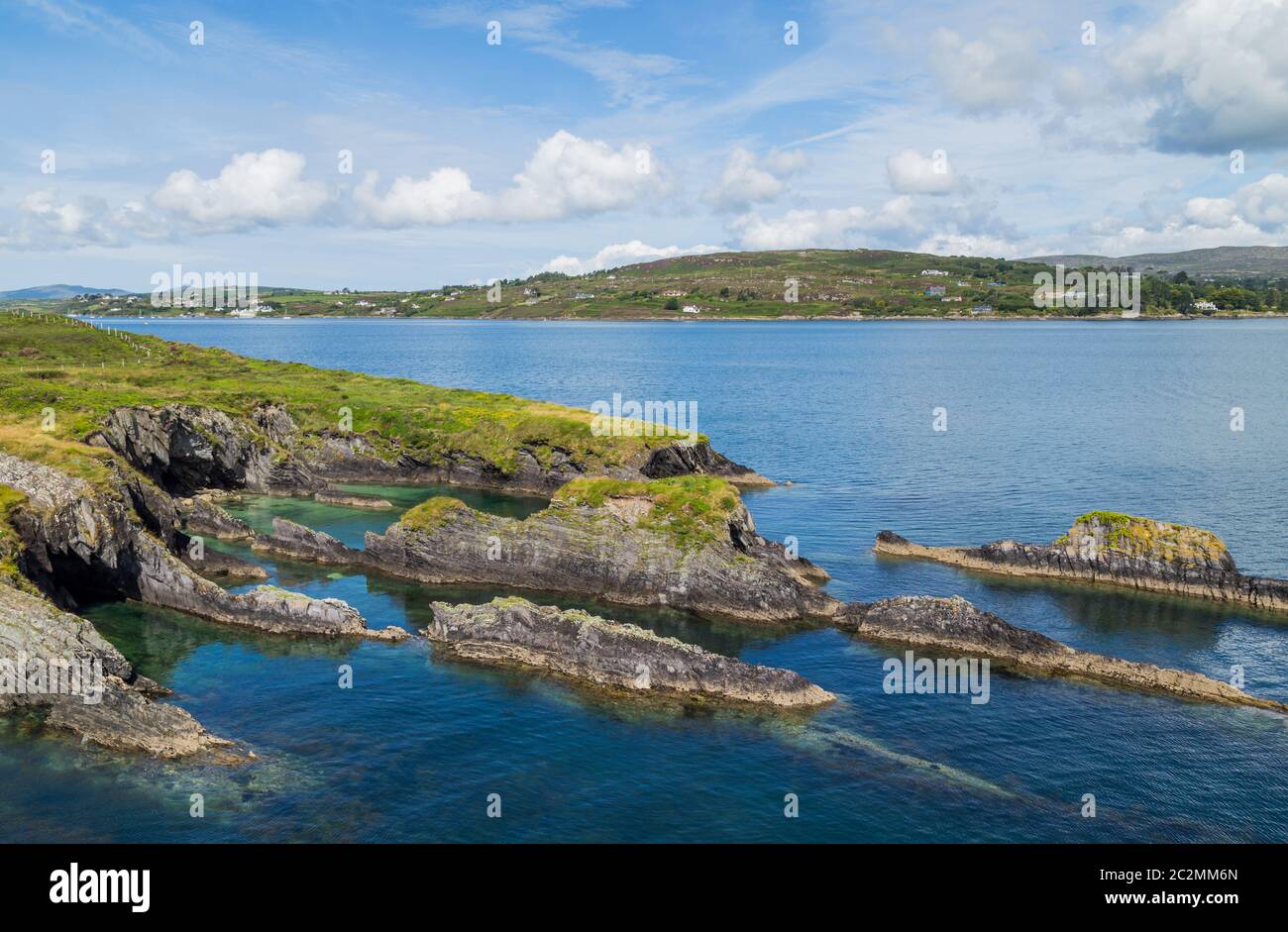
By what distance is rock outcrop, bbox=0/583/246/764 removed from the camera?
1508 inches

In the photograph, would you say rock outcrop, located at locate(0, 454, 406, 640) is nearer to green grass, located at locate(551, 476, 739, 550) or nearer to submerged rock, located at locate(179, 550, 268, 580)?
submerged rock, located at locate(179, 550, 268, 580)

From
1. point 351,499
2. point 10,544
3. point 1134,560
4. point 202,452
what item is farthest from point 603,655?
point 202,452

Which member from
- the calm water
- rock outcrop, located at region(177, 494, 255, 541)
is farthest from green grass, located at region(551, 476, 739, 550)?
rock outcrop, located at region(177, 494, 255, 541)

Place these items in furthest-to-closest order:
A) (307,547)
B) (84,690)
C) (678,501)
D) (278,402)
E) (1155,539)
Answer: (278,402), (307,547), (1155,539), (678,501), (84,690)

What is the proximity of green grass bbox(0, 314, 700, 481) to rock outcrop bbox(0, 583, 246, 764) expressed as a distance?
963 inches

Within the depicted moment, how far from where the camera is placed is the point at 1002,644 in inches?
1961

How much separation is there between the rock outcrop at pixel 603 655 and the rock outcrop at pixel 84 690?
15.3m

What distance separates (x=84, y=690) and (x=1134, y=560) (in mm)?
67181

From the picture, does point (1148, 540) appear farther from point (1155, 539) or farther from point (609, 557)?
point (609, 557)

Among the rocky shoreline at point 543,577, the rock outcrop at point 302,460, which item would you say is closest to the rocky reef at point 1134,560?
the rocky shoreline at point 543,577
